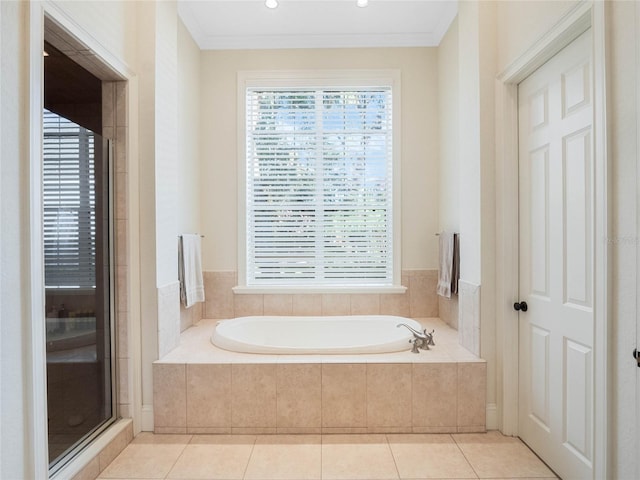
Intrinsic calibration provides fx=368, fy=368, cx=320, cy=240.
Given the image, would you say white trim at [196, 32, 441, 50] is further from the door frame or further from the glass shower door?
the glass shower door

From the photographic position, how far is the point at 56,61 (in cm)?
192

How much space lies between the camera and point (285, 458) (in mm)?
2023

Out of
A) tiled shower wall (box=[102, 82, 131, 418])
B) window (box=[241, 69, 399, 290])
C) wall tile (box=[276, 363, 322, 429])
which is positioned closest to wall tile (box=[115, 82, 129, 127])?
tiled shower wall (box=[102, 82, 131, 418])

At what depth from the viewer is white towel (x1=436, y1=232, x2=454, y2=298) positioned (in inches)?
115

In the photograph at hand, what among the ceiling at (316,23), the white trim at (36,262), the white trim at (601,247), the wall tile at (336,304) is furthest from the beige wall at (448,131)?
the white trim at (36,262)

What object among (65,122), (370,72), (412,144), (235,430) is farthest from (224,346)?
(370,72)

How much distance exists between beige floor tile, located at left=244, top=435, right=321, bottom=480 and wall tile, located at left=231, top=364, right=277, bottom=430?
123 millimetres

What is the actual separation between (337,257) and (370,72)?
170cm

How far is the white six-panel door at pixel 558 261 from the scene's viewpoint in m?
1.68

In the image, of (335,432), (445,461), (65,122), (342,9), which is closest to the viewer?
(65,122)

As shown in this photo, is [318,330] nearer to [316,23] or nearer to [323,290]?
[323,290]

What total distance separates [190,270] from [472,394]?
2.17 metres

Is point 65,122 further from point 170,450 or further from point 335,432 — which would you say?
point 335,432

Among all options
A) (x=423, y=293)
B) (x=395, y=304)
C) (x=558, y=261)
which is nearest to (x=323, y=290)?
(x=395, y=304)
